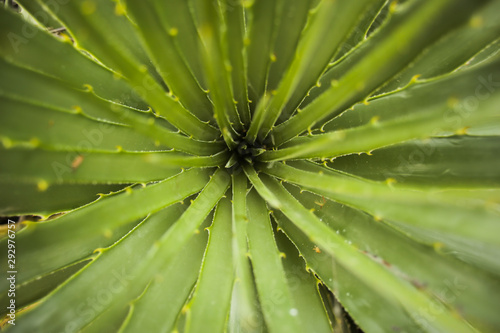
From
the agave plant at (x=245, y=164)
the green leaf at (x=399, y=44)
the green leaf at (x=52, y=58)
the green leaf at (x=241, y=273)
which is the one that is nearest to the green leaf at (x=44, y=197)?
the agave plant at (x=245, y=164)

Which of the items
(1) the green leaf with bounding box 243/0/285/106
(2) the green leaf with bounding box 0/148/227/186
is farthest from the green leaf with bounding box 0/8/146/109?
(1) the green leaf with bounding box 243/0/285/106

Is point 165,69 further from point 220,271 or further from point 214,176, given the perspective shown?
point 220,271

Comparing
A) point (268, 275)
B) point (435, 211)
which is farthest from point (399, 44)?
point (268, 275)

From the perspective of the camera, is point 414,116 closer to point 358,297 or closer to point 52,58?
point 358,297

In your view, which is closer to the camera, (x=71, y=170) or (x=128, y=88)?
Result: (x=71, y=170)

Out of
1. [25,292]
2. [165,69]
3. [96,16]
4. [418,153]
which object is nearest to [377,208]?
[418,153]

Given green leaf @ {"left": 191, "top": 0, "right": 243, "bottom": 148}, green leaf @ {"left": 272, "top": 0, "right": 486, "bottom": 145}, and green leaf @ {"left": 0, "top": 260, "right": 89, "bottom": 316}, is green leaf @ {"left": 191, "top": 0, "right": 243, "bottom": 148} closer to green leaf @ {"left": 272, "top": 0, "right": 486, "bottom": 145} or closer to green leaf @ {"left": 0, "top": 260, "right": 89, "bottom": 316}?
green leaf @ {"left": 272, "top": 0, "right": 486, "bottom": 145}

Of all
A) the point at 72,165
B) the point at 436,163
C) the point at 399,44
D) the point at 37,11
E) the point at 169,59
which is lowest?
the point at 436,163
